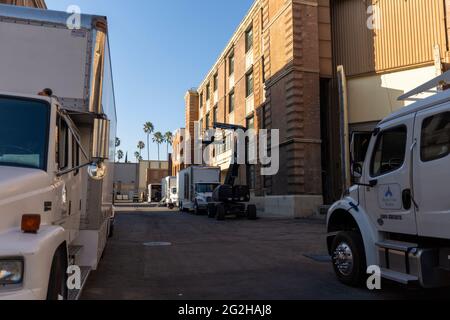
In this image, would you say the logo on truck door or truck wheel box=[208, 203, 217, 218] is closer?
the logo on truck door

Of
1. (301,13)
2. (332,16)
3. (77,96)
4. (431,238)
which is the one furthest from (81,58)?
(332,16)

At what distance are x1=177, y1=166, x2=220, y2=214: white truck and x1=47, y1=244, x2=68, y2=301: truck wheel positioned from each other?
24.0 meters

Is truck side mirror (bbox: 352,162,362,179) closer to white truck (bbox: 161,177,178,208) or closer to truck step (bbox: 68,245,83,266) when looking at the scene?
truck step (bbox: 68,245,83,266)

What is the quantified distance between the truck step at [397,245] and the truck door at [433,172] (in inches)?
10.7

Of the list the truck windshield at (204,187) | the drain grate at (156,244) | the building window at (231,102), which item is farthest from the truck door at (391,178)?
the building window at (231,102)

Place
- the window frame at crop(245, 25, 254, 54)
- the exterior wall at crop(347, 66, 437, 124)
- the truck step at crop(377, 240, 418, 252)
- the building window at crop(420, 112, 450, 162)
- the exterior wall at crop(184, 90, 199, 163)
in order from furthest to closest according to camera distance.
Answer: the exterior wall at crop(184, 90, 199, 163), the window frame at crop(245, 25, 254, 54), the exterior wall at crop(347, 66, 437, 124), the truck step at crop(377, 240, 418, 252), the building window at crop(420, 112, 450, 162)

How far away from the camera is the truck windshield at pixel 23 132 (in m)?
4.46

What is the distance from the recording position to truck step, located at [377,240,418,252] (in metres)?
5.65

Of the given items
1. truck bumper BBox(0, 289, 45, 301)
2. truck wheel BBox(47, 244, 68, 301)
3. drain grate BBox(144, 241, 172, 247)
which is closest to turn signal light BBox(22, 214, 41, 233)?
truck wheel BBox(47, 244, 68, 301)

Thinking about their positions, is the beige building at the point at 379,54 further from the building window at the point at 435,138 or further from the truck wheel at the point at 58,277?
the truck wheel at the point at 58,277

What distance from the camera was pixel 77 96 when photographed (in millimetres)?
5984

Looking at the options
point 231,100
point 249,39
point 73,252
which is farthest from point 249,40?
point 73,252
